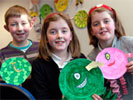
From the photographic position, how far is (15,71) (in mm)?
827

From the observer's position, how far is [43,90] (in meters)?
0.87

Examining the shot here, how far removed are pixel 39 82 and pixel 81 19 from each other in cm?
172

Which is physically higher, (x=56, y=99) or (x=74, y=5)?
(x=74, y=5)

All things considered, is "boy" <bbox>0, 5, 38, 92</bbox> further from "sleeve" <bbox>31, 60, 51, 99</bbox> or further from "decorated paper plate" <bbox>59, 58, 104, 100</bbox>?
"decorated paper plate" <bbox>59, 58, 104, 100</bbox>

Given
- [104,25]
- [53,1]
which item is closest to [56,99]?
[104,25]

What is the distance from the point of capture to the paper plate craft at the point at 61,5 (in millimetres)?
2505

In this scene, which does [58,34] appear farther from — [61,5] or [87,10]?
[61,5]

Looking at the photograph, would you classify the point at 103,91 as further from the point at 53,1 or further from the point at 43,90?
the point at 53,1

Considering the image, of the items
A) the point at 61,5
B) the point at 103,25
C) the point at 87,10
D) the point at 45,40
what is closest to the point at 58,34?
the point at 45,40

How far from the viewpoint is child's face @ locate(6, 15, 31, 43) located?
3.76 feet

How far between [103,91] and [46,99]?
31 centimetres

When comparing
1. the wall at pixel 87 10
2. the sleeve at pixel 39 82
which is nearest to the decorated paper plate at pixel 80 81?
the sleeve at pixel 39 82

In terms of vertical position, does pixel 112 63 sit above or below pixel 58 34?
below

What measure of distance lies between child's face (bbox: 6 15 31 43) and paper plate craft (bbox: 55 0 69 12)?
1.41m
